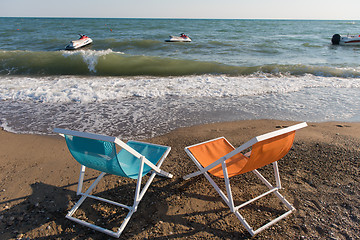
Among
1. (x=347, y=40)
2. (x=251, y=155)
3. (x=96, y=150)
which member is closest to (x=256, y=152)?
(x=251, y=155)

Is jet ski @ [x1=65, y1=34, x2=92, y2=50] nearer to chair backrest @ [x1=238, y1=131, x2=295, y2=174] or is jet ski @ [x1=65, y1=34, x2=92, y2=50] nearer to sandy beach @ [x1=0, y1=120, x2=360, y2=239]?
sandy beach @ [x1=0, y1=120, x2=360, y2=239]

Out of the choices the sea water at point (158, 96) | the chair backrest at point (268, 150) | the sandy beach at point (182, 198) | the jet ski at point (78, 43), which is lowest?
the sandy beach at point (182, 198)

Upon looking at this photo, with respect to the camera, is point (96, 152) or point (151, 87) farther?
point (151, 87)

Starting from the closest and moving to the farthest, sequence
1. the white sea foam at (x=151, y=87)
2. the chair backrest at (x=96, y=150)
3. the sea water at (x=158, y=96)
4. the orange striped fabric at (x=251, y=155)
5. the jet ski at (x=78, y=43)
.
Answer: the chair backrest at (x=96, y=150) → the orange striped fabric at (x=251, y=155) → the sea water at (x=158, y=96) → the white sea foam at (x=151, y=87) → the jet ski at (x=78, y=43)

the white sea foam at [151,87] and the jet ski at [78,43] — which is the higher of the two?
the jet ski at [78,43]

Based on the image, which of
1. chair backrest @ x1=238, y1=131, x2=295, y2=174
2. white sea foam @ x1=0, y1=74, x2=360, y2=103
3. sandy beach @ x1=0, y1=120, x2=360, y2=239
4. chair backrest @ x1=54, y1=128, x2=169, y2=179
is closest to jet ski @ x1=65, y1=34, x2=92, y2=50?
white sea foam @ x1=0, y1=74, x2=360, y2=103

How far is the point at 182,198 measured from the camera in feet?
10.2

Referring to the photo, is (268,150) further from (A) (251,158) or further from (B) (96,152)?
(B) (96,152)

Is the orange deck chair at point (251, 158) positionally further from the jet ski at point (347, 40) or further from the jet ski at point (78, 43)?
the jet ski at point (347, 40)

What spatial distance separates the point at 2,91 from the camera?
26.8ft

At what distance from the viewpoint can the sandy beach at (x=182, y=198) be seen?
2604 mm

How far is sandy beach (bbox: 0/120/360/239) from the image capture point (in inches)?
103

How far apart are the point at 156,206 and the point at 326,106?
5.89 metres

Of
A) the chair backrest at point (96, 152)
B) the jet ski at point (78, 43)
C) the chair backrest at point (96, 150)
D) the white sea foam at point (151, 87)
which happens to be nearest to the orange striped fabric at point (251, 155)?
the chair backrest at point (96, 150)
